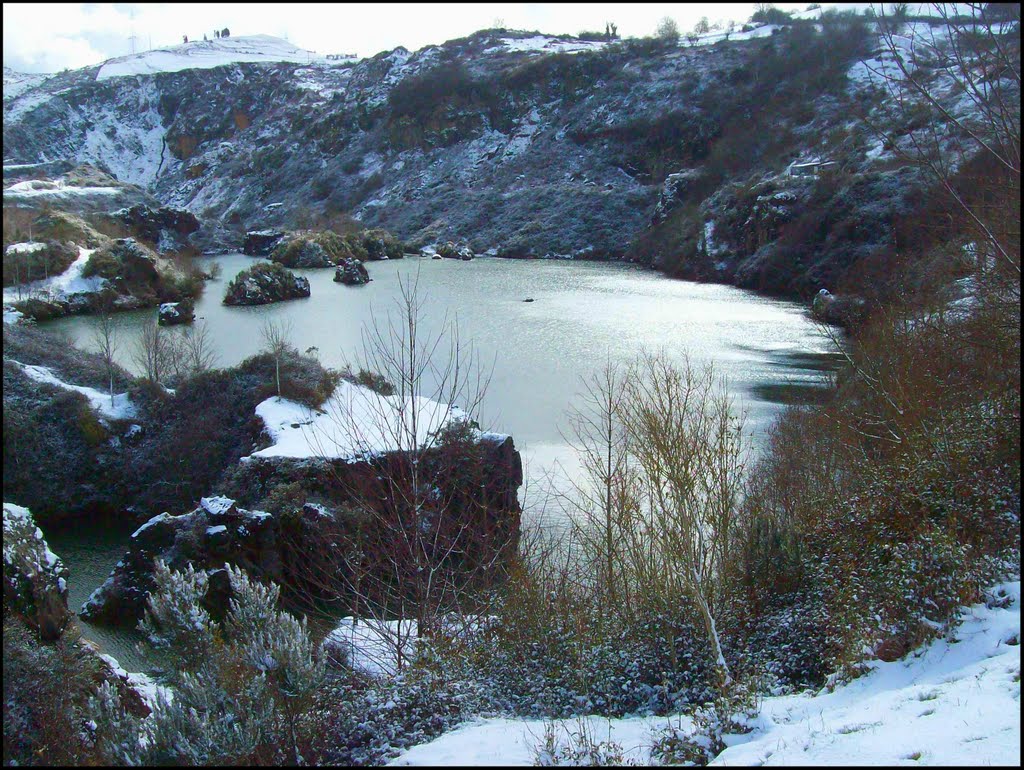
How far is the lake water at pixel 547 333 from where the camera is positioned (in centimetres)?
2316

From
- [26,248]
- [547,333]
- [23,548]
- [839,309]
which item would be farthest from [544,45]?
[23,548]

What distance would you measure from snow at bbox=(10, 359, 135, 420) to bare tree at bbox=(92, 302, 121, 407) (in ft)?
0.85

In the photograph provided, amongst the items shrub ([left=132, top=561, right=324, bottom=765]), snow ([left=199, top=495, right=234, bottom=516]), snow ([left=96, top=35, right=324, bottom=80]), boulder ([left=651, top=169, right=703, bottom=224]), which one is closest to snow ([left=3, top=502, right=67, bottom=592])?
shrub ([left=132, top=561, right=324, bottom=765])

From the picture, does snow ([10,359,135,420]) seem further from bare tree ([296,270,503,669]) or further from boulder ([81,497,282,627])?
boulder ([81,497,282,627])

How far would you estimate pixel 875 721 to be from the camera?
19.7 feet

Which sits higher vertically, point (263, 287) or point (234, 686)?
point (263, 287)

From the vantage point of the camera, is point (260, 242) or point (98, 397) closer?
point (98, 397)

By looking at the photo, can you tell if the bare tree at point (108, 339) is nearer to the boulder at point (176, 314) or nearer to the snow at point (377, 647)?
A: the boulder at point (176, 314)

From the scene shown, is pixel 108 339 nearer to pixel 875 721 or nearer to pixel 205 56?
pixel 875 721

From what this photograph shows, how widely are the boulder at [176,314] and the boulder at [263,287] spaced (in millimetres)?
4285

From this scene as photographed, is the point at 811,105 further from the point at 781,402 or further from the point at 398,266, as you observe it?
the point at 781,402

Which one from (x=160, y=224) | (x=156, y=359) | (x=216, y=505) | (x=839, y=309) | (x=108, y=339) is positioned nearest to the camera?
(x=216, y=505)

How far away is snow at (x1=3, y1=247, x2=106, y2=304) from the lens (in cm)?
4194

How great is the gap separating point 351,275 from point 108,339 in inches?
1104
